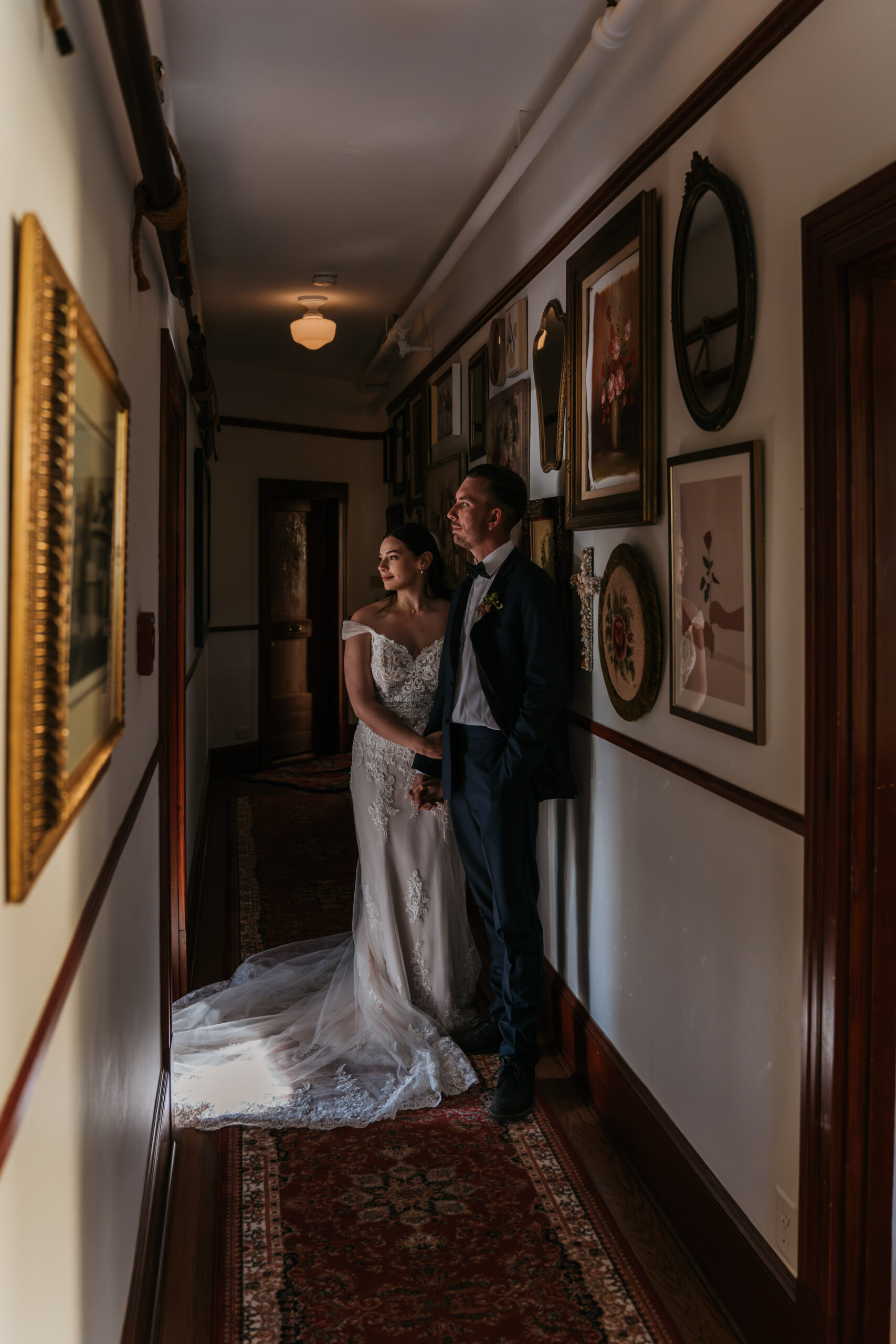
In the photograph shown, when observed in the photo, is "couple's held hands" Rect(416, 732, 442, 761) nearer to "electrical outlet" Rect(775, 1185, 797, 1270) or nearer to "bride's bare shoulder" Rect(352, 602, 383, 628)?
"bride's bare shoulder" Rect(352, 602, 383, 628)

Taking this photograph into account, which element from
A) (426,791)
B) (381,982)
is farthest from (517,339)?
(381,982)

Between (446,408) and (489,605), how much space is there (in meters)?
2.32

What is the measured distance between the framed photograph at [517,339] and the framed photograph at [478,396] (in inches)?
14.2

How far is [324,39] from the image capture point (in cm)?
288

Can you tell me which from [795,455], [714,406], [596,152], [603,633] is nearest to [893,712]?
[795,455]

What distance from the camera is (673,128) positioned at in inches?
90.6

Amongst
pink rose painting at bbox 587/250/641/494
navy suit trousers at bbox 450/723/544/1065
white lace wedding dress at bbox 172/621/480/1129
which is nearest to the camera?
pink rose painting at bbox 587/250/641/494

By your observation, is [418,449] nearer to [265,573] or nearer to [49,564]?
[265,573]

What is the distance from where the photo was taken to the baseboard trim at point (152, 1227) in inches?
72.0

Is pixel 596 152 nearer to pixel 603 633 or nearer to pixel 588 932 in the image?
pixel 603 633

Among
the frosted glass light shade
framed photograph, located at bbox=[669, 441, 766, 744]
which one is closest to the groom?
framed photograph, located at bbox=[669, 441, 766, 744]

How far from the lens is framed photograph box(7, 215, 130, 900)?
2.95 ft

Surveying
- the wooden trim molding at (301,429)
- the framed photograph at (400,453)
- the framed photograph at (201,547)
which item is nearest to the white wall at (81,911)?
the framed photograph at (201,547)

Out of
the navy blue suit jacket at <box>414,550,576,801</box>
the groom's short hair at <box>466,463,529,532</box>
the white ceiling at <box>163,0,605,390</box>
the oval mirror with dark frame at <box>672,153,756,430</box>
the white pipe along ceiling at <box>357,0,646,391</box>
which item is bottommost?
the navy blue suit jacket at <box>414,550,576,801</box>
